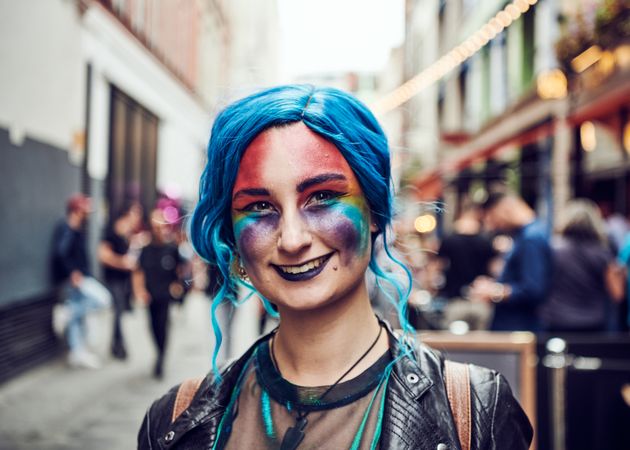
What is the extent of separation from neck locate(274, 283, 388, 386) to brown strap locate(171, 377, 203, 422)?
9.2 inches

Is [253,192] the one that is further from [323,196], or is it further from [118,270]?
[118,270]

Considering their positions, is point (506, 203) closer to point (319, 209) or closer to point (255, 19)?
point (255, 19)

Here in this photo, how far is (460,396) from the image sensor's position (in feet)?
4.45

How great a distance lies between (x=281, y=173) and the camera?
1355 millimetres

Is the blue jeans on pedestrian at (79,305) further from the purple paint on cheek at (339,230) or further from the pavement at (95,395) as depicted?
the purple paint on cheek at (339,230)

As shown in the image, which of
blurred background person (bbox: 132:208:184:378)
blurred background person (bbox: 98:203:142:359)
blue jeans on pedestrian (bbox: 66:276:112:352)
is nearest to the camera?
blurred background person (bbox: 132:208:184:378)

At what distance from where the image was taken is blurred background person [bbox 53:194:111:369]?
7145 millimetres

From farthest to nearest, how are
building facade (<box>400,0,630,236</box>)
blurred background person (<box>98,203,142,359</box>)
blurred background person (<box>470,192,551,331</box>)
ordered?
1. building facade (<box>400,0,630,236</box>)
2. blurred background person (<box>98,203,142,359</box>)
3. blurred background person (<box>470,192,551,331</box>)

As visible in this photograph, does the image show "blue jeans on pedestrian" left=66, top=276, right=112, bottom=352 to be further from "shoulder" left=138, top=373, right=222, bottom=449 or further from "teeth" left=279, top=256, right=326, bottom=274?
"teeth" left=279, top=256, right=326, bottom=274

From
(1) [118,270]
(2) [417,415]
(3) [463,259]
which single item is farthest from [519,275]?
(1) [118,270]

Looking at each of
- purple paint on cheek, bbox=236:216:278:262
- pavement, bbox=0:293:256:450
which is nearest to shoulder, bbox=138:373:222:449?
purple paint on cheek, bbox=236:216:278:262

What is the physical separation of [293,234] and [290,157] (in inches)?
6.2

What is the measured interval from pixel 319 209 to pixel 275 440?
484mm

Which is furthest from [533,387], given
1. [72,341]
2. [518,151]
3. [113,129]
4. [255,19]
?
[518,151]
